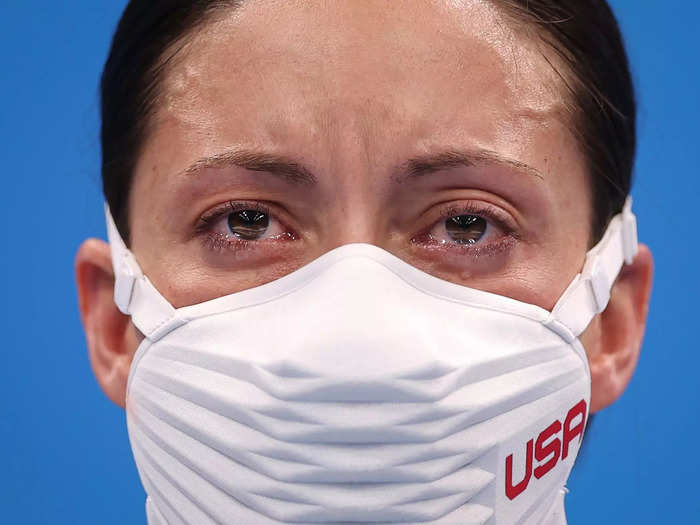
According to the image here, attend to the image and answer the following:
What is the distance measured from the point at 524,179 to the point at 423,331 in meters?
0.30

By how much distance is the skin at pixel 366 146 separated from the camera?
1.40 meters

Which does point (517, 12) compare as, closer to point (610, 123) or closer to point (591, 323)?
point (610, 123)

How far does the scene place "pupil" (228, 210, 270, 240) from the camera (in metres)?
1.48

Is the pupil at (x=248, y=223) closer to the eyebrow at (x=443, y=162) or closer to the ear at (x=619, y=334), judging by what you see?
the eyebrow at (x=443, y=162)

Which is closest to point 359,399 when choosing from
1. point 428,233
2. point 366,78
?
point 428,233

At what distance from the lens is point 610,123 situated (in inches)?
64.3

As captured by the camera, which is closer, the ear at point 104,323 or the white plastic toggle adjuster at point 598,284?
the white plastic toggle adjuster at point 598,284

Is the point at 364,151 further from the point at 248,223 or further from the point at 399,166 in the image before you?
the point at 248,223

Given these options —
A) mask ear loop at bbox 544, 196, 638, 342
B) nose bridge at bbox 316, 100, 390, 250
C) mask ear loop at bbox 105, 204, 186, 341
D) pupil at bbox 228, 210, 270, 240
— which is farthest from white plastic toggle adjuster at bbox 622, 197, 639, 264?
mask ear loop at bbox 105, 204, 186, 341

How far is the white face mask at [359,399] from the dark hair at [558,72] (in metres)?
0.19

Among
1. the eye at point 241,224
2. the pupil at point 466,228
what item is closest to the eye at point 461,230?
the pupil at point 466,228

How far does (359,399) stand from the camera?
128cm

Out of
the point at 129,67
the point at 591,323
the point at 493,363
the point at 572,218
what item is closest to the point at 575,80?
the point at 572,218

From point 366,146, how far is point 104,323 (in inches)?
24.7
